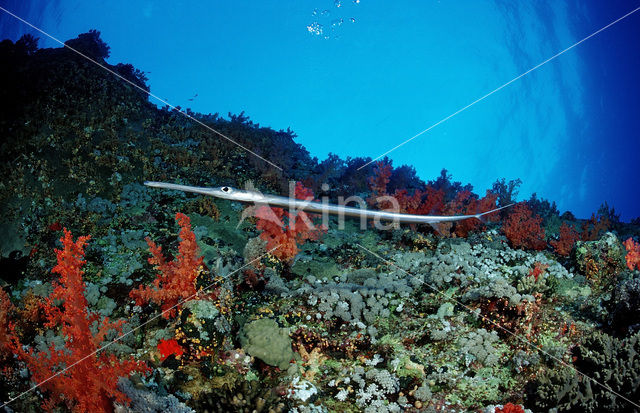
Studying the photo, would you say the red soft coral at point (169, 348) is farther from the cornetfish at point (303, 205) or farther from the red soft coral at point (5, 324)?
the cornetfish at point (303, 205)

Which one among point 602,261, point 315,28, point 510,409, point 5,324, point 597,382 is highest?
point 315,28

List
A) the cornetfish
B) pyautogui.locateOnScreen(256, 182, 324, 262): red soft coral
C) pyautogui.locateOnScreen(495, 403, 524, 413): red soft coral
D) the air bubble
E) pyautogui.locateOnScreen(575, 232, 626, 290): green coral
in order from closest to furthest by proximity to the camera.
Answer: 1. pyautogui.locateOnScreen(495, 403, 524, 413): red soft coral
2. the cornetfish
3. pyautogui.locateOnScreen(256, 182, 324, 262): red soft coral
4. pyautogui.locateOnScreen(575, 232, 626, 290): green coral
5. the air bubble

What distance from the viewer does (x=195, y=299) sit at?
4676 millimetres

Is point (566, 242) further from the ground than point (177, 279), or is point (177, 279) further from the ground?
point (566, 242)

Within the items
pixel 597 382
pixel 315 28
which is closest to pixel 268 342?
pixel 597 382

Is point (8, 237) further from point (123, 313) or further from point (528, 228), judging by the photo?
point (528, 228)

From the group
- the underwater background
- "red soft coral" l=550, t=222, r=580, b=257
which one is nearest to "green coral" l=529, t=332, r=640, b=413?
the underwater background

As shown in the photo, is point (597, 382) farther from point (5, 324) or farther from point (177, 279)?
point (5, 324)

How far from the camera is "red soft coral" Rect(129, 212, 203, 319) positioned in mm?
4770

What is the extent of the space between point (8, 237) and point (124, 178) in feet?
9.09

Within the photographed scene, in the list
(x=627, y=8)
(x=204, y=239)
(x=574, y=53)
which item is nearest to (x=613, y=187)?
(x=574, y=53)

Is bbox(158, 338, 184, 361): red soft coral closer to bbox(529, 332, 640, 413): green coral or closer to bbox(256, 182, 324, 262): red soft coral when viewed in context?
bbox(256, 182, 324, 262): red soft coral

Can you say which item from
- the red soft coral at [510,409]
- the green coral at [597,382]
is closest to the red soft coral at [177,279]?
the red soft coral at [510,409]

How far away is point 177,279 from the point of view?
15.8 feet
